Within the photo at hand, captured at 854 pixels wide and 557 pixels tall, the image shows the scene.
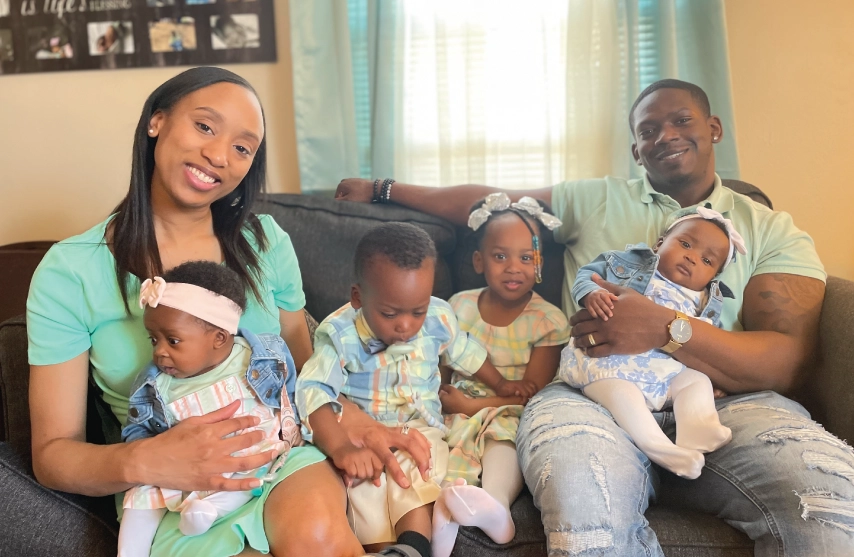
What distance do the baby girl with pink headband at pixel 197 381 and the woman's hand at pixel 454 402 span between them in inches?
16.0

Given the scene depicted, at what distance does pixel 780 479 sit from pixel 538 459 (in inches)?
17.0

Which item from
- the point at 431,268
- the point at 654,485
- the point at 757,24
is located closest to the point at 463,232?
the point at 431,268

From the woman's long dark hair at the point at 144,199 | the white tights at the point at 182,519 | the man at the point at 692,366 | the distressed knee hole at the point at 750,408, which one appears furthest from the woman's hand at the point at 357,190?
the distressed knee hole at the point at 750,408

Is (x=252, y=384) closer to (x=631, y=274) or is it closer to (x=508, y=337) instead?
(x=508, y=337)

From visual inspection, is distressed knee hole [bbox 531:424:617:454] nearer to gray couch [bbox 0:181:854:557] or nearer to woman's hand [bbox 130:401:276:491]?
gray couch [bbox 0:181:854:557]

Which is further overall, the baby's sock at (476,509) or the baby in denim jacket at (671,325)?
the baby in denim jacket at (671,325)

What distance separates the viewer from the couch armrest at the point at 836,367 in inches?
52.2

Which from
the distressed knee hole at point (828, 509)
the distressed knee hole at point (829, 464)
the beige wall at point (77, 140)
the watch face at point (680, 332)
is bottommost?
the distressed knee hole at point (828, 509)

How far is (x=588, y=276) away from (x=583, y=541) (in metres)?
0.67

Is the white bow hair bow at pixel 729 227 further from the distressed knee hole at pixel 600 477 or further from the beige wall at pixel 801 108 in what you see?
the beige wall at pixel 801 108

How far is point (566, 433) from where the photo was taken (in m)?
1.23

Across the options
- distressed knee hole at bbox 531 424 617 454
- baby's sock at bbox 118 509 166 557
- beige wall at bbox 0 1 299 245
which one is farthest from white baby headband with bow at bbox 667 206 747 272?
beige wall at bbox 0 1 299 245

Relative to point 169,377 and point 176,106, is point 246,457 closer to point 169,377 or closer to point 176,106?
point 169,377

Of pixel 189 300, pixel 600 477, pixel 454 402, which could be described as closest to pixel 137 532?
pixel 189 300
